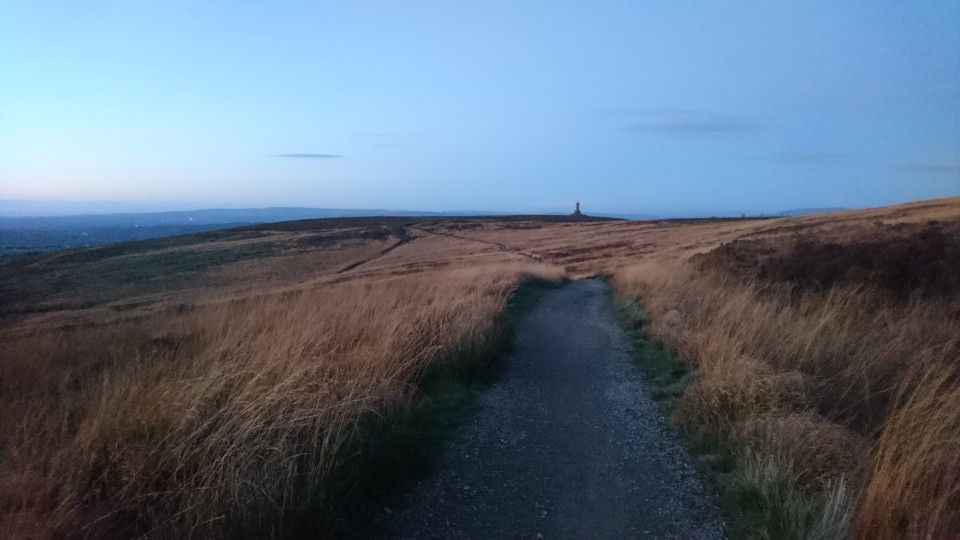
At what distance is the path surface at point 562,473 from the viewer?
4.64 metres

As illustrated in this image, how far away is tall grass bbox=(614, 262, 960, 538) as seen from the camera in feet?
13.3

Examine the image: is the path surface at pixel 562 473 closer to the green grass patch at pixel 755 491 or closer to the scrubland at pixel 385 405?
the green grass patch at pixel 755 491

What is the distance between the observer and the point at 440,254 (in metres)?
46.1

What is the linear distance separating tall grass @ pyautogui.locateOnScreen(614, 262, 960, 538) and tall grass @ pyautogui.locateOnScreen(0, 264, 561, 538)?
326cm

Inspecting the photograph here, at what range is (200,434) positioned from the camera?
450cm

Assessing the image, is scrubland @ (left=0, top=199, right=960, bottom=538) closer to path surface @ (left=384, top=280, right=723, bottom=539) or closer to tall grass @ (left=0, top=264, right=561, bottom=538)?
tall grass @ (left=0, top=264, right=561, bottom=538)

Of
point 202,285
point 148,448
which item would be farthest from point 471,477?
point 202,285

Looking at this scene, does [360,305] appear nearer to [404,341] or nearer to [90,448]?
[404,341]

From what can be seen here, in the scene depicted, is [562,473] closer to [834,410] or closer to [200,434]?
[834,410]

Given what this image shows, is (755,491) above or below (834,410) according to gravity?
below

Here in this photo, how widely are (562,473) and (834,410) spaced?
9.56ft

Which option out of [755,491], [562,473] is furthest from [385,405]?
[755,491]

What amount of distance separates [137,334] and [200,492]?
23.3 ft

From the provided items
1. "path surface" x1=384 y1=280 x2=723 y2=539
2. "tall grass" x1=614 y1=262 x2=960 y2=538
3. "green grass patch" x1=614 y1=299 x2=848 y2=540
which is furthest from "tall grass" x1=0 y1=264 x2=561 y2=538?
"tall grass" x1=614 y1=262 x2=960 y2=538
